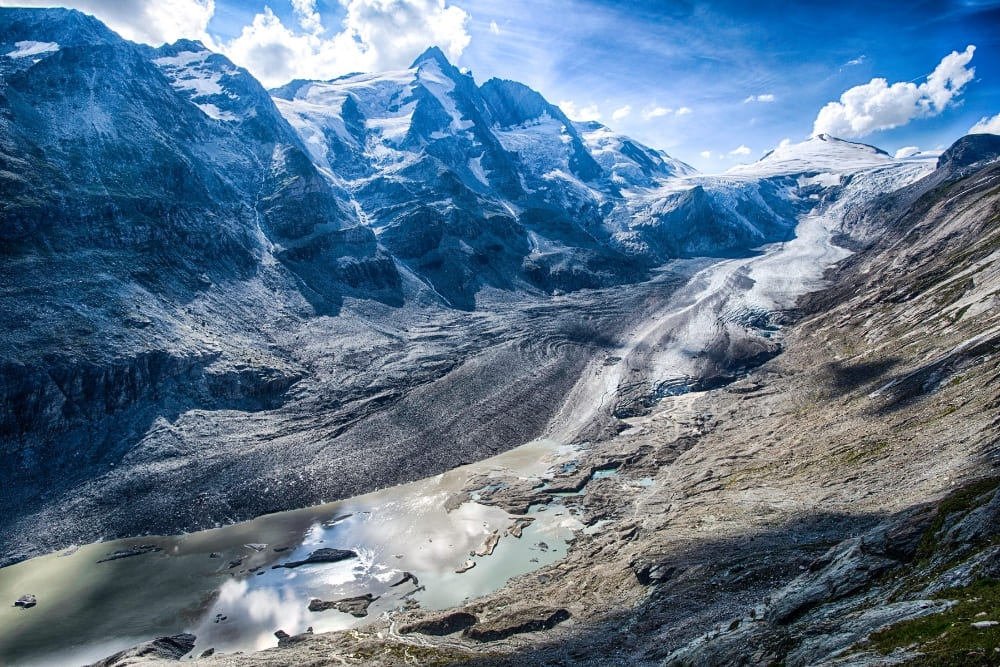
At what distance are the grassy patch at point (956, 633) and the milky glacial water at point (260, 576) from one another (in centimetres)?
2835

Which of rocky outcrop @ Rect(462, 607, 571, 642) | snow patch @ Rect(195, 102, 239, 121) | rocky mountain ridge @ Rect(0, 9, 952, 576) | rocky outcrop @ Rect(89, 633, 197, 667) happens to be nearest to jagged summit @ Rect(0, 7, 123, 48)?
rocky mountain ridge @ Rect(0, 9, 952, 576)

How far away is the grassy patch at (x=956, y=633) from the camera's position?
13.4 metres

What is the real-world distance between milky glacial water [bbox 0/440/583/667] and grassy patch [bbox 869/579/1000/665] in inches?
1116

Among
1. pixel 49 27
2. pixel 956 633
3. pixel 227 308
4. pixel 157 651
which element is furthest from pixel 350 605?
pixel 49 27

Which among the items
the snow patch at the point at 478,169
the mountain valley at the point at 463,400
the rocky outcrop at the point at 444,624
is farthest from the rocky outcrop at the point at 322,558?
the snow patch at the point at 478,169

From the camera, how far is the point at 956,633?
47.1ft

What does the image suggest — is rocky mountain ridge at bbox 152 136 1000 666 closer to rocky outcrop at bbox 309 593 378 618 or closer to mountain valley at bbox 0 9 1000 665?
mountain valley at bbox 0 9 1000 665

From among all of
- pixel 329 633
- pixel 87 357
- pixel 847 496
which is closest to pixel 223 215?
pixel 87 357

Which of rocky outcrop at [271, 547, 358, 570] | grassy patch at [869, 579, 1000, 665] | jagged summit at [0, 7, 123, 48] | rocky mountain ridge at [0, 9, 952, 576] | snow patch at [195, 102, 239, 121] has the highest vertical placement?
jagged summit at [0, 7, 123, 48]

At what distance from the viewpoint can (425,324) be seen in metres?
98.6

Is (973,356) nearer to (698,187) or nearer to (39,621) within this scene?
(39,621)

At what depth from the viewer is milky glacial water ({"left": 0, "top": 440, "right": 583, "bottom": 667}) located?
1505 inches

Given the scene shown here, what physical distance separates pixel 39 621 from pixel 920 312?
277ft

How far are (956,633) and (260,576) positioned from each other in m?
44.9
